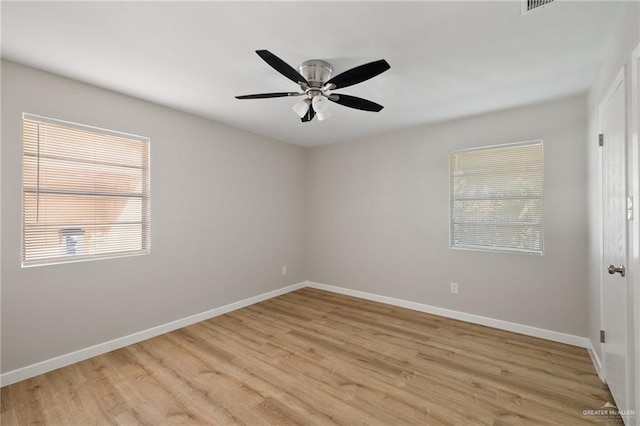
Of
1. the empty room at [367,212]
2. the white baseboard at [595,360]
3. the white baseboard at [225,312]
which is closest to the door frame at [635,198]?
the empty room at [367,212]

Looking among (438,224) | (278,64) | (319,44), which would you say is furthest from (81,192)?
(438,224)

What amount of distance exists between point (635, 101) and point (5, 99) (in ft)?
13.9

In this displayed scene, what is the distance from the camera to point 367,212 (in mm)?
4367

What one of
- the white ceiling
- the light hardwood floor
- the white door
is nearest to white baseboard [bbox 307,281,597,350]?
the light hardwood floor

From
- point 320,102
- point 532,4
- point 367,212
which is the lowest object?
point 367,212

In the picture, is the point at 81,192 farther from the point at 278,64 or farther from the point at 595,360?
the point at 595,360

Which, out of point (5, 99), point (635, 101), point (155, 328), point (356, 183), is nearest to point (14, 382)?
point (155, 328)

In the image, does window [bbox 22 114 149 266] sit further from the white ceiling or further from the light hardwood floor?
the light hardwood floor

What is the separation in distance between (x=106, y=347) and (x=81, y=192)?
4.98ft

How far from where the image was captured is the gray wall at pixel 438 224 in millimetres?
2893

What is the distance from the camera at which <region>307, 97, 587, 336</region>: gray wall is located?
114 inches

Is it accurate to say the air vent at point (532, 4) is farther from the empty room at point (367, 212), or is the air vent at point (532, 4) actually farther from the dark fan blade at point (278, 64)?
the dark fan blade at point (278, 64)

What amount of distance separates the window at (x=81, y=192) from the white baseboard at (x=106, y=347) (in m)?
0.85

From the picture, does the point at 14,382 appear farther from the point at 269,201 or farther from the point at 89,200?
the point at 269,201
